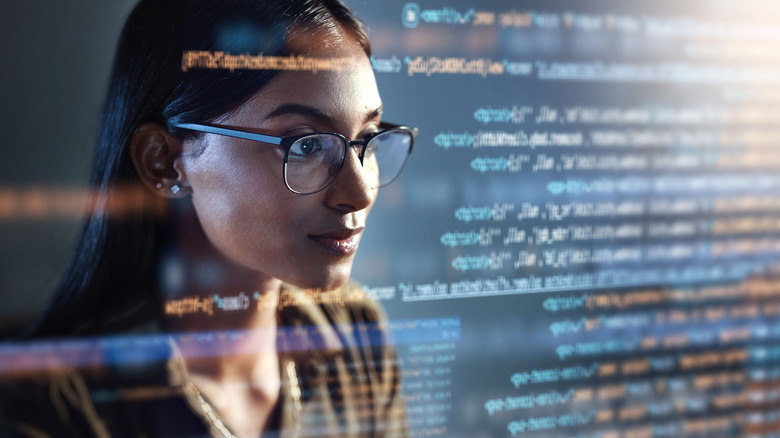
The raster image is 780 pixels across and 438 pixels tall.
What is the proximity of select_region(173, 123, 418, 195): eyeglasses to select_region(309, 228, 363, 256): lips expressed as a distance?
57 millimetres

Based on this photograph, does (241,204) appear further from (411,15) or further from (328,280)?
(411,15)

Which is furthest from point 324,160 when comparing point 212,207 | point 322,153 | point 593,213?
point 593,213

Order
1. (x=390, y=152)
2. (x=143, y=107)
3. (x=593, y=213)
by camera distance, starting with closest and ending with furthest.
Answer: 1. (x=143, y=107)
2. (x=390, y=152)
3. (x=593, y=213)

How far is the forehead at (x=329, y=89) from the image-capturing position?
683 mm

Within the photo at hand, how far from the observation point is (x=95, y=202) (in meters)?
0.67

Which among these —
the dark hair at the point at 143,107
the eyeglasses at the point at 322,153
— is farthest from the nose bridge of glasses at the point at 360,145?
the dark hair at the point at 143,107

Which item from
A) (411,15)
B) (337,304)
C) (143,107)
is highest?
(411,15)

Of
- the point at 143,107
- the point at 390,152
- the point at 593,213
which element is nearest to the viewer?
the point at 143,107

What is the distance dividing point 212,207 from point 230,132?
0.09 metres

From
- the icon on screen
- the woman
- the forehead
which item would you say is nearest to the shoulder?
the woman

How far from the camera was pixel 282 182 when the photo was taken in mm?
697

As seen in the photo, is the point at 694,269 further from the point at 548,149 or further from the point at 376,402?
the point at 376,402

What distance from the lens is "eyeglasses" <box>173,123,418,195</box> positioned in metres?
0.68

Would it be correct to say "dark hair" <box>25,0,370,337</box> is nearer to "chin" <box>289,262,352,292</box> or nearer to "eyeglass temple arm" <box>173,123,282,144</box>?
"eyeglass temple arm" <box>173,123,282,144</box>
